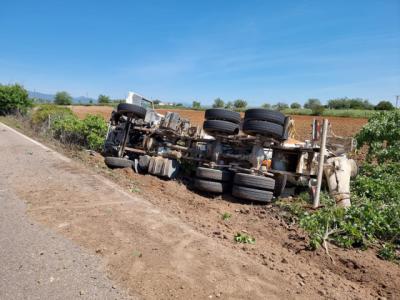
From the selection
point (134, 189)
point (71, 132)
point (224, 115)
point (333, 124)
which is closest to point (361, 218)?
point (224, 115)

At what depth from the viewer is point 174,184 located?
8.14m

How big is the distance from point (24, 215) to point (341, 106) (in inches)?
2451

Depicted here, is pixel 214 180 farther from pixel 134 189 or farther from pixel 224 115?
pixel 134 189

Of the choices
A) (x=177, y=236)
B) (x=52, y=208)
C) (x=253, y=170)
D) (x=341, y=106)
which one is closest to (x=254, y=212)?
(x=253, y=170)

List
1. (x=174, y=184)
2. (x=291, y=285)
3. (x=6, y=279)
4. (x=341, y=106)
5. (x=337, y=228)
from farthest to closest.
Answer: (x=341, y=106) < (x=174, y=184) < (x=337, y=228) < (x=291, y=285) < (x=6, y=279)

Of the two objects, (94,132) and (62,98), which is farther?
(62,98)

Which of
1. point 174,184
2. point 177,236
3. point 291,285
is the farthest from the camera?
point 174,184

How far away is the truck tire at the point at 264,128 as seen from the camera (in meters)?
6.94

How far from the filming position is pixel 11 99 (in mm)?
28250

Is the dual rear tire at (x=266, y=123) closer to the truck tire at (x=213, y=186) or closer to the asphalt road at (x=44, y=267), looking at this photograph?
the truck tire at (x=213, y=186)

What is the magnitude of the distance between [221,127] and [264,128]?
113 cm

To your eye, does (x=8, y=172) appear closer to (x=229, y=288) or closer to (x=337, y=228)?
(x=229, y=288)

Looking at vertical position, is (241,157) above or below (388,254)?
above

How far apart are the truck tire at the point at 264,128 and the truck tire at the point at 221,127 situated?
0.62m
